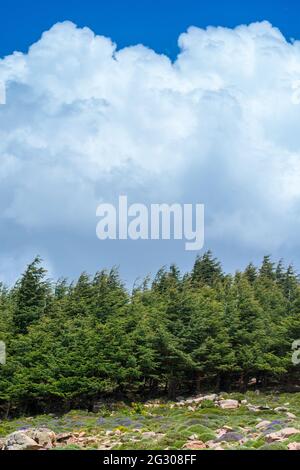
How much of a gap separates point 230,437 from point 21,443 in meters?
8.27

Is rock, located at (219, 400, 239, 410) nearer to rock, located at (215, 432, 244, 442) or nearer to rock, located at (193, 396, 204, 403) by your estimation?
rock, located at (193, 396, 204, 403)

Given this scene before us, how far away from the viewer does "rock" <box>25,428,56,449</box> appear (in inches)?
992

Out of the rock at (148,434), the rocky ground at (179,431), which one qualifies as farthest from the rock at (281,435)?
the rock at (148,434)

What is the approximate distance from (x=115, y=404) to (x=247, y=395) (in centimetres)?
1073

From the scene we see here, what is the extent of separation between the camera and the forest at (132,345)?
4953cm

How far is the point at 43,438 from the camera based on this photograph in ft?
83.7

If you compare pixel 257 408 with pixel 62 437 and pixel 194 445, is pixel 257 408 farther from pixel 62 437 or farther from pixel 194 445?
pixel 194 445

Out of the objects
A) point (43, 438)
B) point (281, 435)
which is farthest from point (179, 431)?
point (43, 438)

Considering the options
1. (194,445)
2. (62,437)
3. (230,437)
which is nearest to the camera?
(194,445)

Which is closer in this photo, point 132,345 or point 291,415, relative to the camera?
point 291,415

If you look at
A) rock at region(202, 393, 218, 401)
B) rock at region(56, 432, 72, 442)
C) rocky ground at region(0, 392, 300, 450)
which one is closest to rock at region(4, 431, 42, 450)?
rocky ground at region(0, 392, 300, 450)

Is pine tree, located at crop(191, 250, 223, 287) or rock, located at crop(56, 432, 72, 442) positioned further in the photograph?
pine tree, located at crop(191, 250, 223, 287)
